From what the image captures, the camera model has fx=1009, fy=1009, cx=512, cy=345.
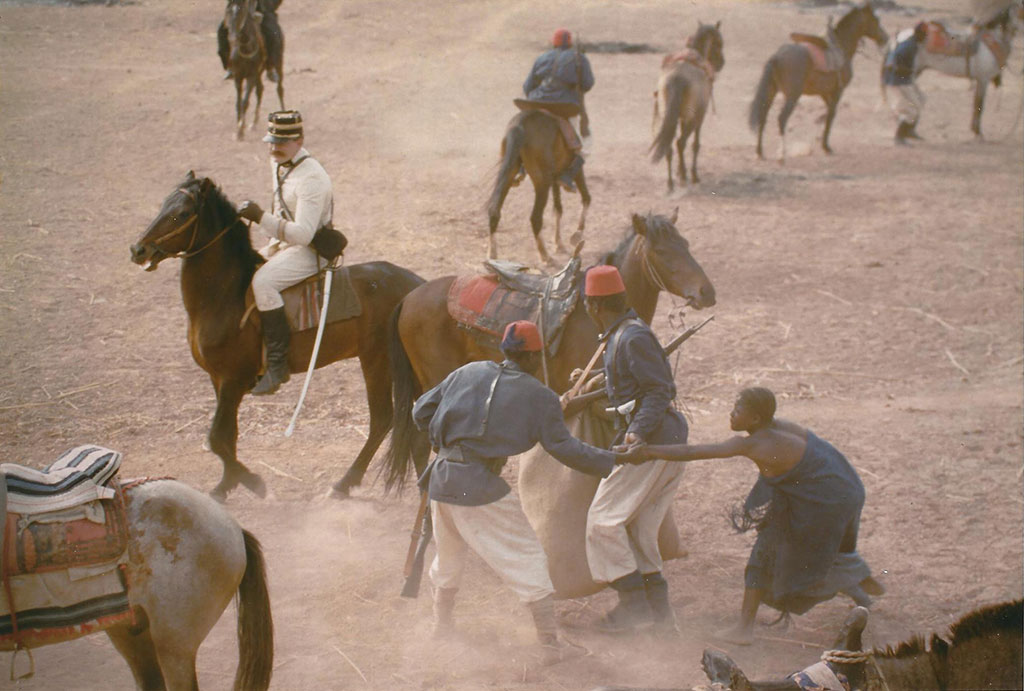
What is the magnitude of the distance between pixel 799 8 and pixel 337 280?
49.8ft

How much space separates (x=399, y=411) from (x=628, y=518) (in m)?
1.86

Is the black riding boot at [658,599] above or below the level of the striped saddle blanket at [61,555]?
below

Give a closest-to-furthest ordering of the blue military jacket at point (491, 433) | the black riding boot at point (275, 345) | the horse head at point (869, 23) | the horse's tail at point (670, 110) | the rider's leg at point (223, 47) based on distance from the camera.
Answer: the blue military jacket at point (491, 433) < the black riding boot at point (275, 345) < the rider's leg at point (223, 47) < the horse's tail at point (670, 110) < the horse head at point (869, 23)

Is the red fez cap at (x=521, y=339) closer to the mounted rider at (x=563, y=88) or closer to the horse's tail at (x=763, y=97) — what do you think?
the mounted rider at (x=563, y=88)

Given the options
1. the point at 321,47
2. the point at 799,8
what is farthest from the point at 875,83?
the point at 321,47

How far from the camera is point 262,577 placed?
4.29 m

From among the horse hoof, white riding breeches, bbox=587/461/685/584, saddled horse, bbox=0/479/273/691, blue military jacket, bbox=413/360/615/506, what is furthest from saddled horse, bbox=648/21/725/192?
saddled horse, bbox=0/479/273/691

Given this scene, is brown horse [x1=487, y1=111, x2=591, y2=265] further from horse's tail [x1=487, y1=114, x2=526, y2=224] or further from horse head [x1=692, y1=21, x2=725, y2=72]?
horse head [x1=692, y1=21, x2=725, y2=72]

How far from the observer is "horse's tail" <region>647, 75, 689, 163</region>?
13.4 meters

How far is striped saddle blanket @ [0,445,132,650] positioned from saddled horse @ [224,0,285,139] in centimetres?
846

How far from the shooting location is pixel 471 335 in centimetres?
629

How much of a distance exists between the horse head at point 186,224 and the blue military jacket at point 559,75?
5373mm

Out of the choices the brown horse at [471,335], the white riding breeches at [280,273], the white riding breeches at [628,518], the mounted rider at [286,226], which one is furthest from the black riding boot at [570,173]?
the white riding breeches at [628,518]

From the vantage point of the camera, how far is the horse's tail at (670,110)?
43.8 ft
